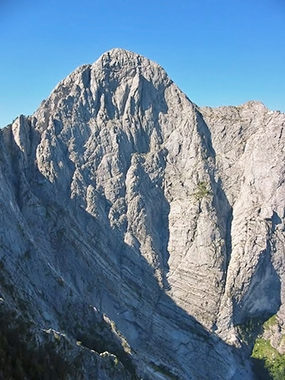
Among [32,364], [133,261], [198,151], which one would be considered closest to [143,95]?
[198,151]

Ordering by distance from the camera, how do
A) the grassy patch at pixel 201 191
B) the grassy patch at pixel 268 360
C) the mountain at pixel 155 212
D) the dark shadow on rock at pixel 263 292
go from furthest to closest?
the grassy patch at pixel 201 191
the dark shadow on rock at pixel 263 292
the grassy patch at pixel 268 360
the mountain at pixel 155 212

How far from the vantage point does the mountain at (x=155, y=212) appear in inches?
2960

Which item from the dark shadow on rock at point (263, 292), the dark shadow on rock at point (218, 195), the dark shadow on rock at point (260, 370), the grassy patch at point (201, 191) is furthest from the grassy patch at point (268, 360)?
the grassy patch at point (201, 191)

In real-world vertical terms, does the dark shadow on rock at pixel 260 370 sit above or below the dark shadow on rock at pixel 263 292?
below

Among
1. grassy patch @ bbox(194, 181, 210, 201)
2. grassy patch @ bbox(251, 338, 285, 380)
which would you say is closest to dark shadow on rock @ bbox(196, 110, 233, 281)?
grassy patch @ bbox(194, 181, 210, 201)

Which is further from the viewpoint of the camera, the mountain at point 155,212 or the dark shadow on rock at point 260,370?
the dark shadow on rock at point 260,370

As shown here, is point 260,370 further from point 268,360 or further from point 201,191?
point 201,191

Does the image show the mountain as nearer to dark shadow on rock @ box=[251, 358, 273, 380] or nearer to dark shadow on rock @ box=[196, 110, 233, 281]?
dark shadow on rock @ box=[196, 110, 233, 281]

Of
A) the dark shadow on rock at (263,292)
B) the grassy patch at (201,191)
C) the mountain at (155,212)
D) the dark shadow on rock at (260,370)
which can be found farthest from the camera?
the grassy patch at (201,191)

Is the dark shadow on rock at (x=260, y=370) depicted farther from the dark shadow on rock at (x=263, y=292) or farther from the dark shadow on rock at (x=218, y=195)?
the dark shadow on rock at (x=218, y=195)

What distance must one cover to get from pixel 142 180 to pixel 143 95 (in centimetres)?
1628

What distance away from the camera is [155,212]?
3435 inches

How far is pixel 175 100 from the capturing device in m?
93.7

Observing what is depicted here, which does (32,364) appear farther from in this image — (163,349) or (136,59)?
(136,59)
